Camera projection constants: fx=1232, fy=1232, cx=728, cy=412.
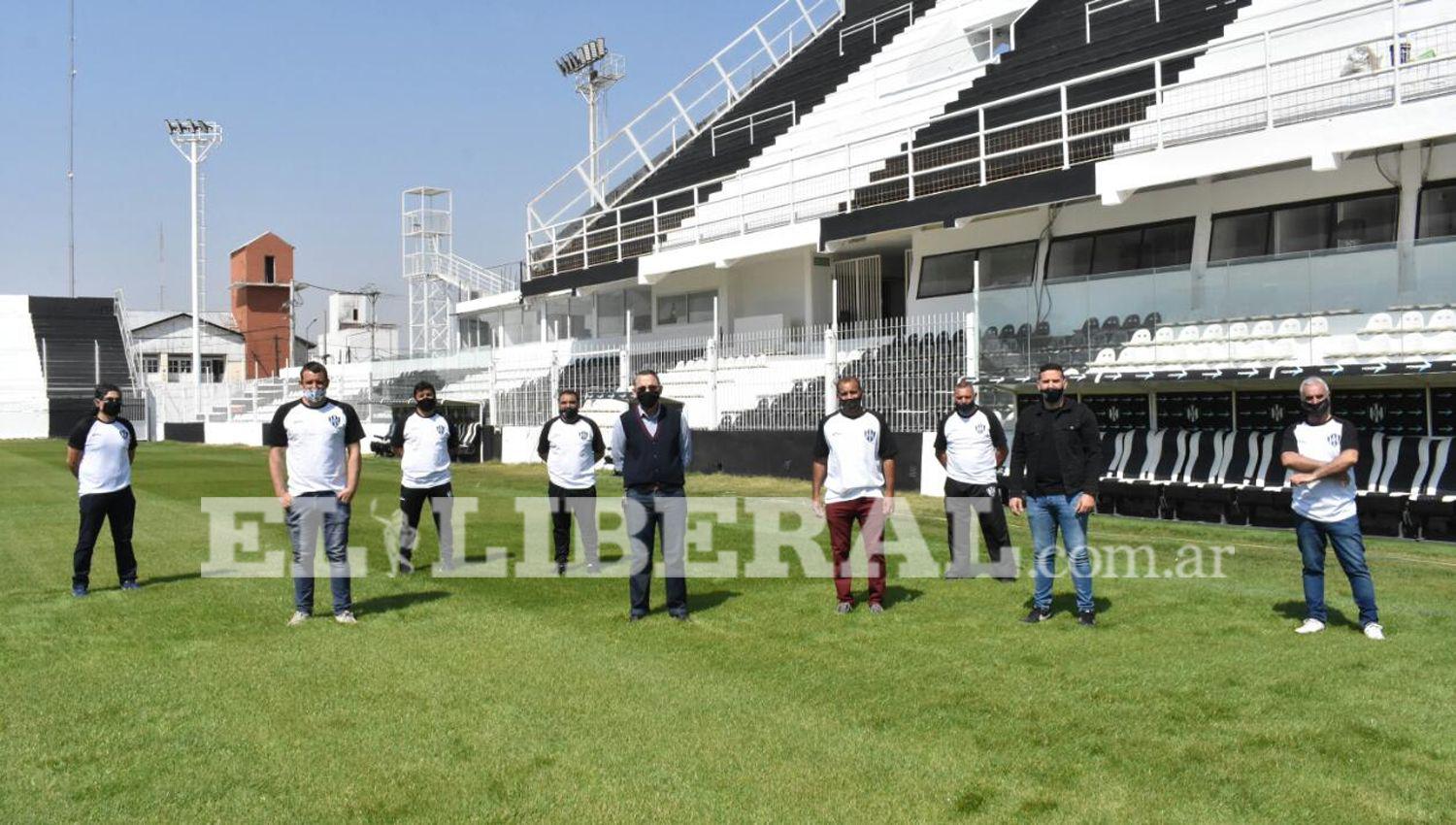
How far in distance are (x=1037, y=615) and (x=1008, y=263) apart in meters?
14.9

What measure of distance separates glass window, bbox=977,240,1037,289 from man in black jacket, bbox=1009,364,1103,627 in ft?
43.4

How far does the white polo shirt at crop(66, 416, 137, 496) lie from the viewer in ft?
34.7

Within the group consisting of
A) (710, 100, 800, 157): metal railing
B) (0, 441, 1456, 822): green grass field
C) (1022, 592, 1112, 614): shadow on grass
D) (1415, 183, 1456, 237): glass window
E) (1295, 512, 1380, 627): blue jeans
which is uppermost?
(710, 100, 800, 157): metal railing

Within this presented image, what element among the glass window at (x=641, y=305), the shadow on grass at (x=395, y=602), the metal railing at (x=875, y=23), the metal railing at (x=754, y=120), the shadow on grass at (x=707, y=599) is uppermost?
the metal railing at (x=875, y=23)

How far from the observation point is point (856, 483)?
939cm

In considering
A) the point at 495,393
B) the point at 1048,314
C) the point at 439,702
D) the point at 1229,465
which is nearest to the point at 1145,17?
the point at 1048,314

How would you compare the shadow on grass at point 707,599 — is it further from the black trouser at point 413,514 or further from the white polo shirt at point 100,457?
the white polo shirt at point 100,457

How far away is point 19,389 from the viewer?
192ft

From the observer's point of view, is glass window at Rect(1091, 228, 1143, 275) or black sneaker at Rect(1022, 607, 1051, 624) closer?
black sneaker at Rect(1022, 607, 1051, 624)

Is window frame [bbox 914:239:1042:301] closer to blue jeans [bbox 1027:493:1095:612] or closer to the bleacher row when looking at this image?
the bleacher row

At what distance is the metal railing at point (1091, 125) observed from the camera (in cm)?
1727

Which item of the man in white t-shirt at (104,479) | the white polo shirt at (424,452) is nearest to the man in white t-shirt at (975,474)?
the white polo shirt at (424,452)

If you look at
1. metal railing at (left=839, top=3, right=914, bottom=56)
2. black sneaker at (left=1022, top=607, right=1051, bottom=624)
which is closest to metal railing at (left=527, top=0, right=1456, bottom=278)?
metal railing at (left=839, top=3, right=914, bottom=56)

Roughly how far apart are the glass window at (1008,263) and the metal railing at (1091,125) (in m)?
1.35
